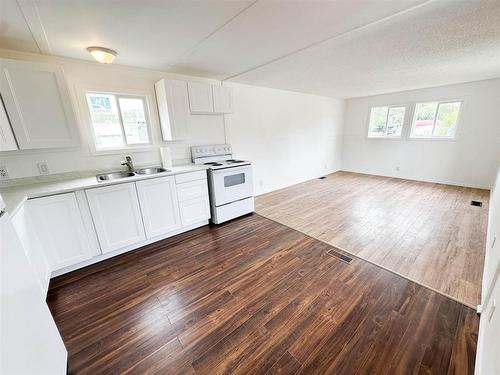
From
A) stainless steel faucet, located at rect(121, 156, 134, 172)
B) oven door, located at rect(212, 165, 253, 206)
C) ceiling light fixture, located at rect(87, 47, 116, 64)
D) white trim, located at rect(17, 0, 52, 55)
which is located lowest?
oven door, located at rect(212, 165, 253, 206)

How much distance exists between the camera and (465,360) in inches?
49.5

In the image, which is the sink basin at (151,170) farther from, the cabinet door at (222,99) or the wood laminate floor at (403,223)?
the wood laminate floor at (403,223)

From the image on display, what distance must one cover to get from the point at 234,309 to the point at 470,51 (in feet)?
13.2

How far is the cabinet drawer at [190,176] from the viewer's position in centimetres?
275

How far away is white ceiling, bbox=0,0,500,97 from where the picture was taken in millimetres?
1534

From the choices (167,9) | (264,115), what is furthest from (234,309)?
(264,115)

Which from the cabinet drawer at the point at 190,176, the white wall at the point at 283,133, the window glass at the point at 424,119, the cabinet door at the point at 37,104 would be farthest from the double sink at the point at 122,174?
the window glass at the point at 424,119

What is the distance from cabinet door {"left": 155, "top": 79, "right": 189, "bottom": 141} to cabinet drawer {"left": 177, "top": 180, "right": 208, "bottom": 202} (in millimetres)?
735

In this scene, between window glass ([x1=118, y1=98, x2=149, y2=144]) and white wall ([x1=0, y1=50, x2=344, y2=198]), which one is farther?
window glass ([x1=118, y1=98, x2=149, y2=144])

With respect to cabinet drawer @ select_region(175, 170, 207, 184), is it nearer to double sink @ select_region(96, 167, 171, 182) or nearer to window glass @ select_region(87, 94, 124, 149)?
double sink @ select_region(96, 167, 171, 182)

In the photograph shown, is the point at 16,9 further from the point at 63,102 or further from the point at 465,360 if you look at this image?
the point at 465,360

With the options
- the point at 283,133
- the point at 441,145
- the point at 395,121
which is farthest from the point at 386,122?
the point at 283,133

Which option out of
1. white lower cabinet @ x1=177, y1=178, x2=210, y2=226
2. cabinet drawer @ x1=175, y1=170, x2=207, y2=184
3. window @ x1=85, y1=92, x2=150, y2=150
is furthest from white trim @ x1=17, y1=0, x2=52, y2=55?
white lower cabinet @ x1=177, y1=178, x2=210, y2=226

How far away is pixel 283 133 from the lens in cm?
483
